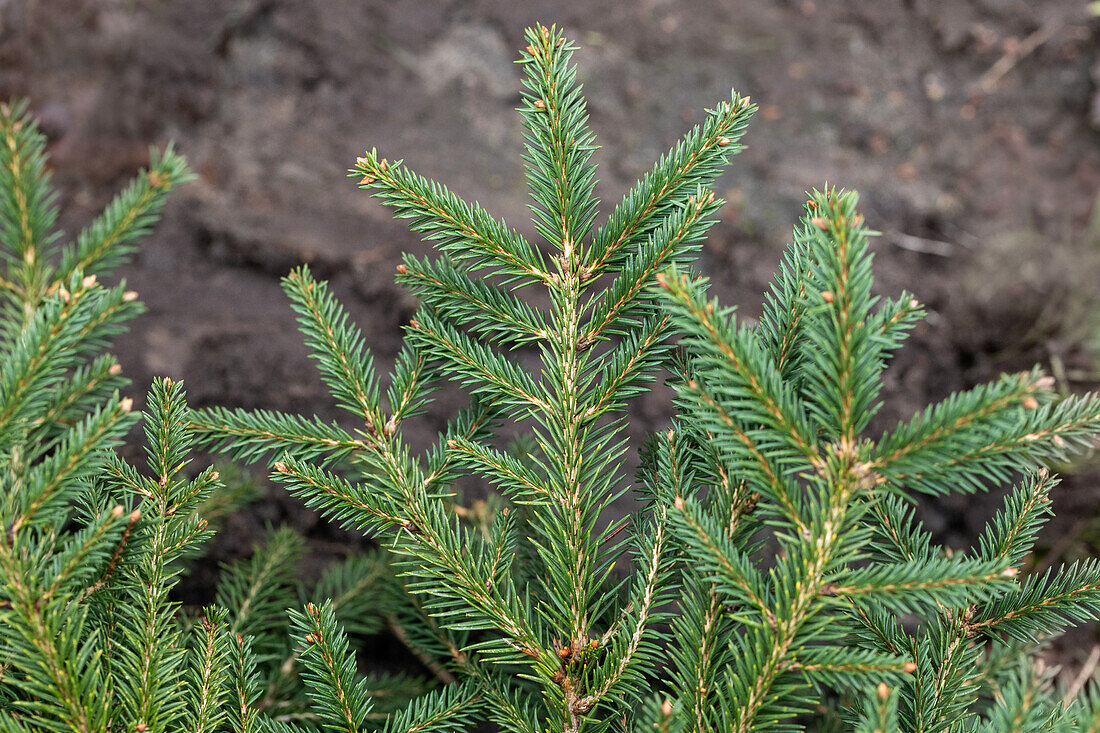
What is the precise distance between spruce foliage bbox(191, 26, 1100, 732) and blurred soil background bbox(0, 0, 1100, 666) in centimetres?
118

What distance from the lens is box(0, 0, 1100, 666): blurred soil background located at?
244cm

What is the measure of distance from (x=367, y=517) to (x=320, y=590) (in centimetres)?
64

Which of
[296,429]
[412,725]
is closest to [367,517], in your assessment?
[296,429]

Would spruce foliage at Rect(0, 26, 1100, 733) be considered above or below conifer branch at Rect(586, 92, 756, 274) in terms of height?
below

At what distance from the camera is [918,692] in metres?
1.08

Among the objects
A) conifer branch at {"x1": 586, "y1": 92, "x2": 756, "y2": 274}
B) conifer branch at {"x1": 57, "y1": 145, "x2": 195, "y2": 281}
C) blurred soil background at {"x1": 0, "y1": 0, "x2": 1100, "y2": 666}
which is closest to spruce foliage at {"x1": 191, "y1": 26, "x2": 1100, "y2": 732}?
conifer branch at {"x1": 586, "y1": 92, "x2": 756, "y2": 274}

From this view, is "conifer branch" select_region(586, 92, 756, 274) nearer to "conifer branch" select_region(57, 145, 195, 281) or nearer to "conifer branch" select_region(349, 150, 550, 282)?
"conifer branch" select_region(349, 150, 550, 282)

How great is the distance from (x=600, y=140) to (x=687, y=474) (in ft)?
6.42

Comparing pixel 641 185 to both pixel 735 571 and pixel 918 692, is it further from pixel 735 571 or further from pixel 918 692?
pixel 918 692

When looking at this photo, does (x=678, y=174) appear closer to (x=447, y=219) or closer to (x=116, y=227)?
(x=447, y=219)

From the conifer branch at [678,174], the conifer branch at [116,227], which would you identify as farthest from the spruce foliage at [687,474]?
the conifer branch at [116,227]

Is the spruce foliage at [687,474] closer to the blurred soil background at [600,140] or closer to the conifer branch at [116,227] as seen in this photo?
the conifer branch at [116,227]

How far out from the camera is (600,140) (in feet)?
9.20

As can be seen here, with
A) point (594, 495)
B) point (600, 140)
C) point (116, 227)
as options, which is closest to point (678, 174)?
point (594, 495)
